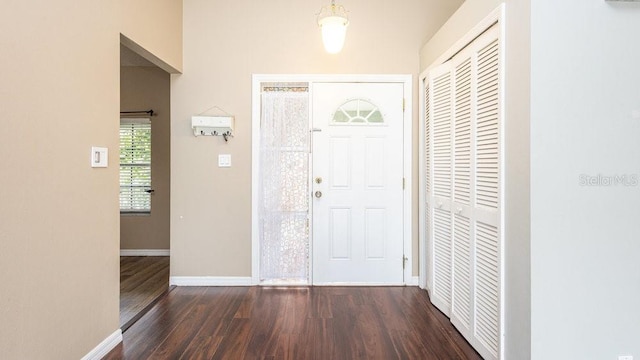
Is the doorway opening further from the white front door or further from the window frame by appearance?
the white front door

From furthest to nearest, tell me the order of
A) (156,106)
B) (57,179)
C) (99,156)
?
(156,106), (99,156), (57,179)

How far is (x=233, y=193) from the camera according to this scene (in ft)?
11.4

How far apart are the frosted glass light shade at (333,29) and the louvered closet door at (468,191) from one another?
2.83 feet

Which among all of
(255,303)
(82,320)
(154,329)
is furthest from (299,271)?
(82,320)

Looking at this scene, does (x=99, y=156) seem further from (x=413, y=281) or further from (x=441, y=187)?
(x=413, y=281)

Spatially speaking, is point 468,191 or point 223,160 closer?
point 468,191

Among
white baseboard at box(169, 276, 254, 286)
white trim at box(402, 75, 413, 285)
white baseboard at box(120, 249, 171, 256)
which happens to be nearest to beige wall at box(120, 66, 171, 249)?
white baseboard at box(120, 249, 171, 256)

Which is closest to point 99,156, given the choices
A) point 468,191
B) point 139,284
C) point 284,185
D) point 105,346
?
point 105,346

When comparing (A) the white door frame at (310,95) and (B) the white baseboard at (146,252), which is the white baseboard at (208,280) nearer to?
(A) the white door frame at (310,95)

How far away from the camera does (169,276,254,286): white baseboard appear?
11.4ft

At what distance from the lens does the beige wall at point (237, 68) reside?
136 inches

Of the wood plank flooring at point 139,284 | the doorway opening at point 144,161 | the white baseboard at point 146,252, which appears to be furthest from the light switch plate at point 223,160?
the white baseboard at point 146,252

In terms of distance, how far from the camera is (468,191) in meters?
2.29

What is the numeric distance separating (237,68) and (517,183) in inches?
110
